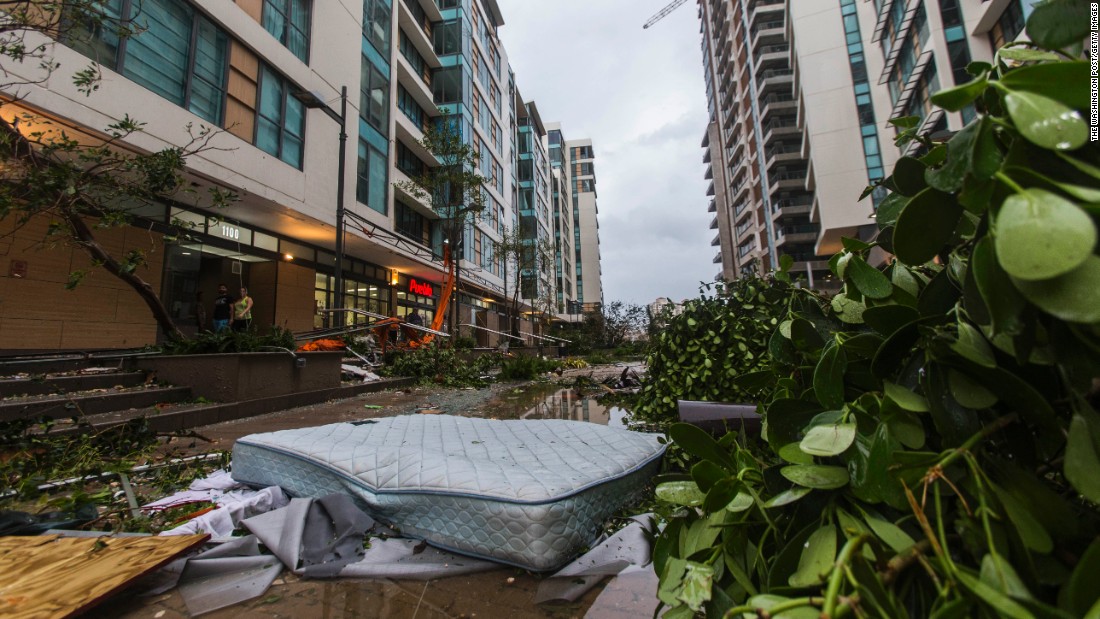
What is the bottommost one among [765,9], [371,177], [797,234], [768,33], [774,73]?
[371,177]

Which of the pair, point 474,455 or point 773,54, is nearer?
point 474,455

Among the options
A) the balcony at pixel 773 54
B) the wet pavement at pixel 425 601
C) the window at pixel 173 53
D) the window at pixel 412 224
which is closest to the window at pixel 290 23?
the window at pixel 173 53

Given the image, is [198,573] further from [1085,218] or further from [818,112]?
[818,112]

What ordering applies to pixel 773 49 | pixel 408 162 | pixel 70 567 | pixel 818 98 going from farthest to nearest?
1. pixel 773 49
2. pixel 818 98
3. pixel 408 162
4. pixel 70 567

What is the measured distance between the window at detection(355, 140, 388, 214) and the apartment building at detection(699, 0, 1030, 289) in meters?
12.2

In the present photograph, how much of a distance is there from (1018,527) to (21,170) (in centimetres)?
890

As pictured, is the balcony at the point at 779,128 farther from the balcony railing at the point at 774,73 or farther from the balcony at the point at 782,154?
the balcony railing at the point at 774,73

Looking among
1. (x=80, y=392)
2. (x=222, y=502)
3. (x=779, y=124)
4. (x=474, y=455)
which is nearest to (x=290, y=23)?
(x=80, y=392)

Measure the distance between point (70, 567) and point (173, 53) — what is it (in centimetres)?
1175

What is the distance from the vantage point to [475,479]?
1.89 m

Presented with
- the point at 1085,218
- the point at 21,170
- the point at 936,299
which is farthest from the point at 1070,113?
the point at 21,170

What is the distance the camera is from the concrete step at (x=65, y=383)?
4.86 meters

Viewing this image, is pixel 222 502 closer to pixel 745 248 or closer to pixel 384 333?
pixel 384 333

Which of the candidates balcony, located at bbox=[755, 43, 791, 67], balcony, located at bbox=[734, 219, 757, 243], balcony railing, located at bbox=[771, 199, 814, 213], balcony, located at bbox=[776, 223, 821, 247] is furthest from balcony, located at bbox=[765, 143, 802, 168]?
balcony, located at bbox=[734, 219, 757, 243]
